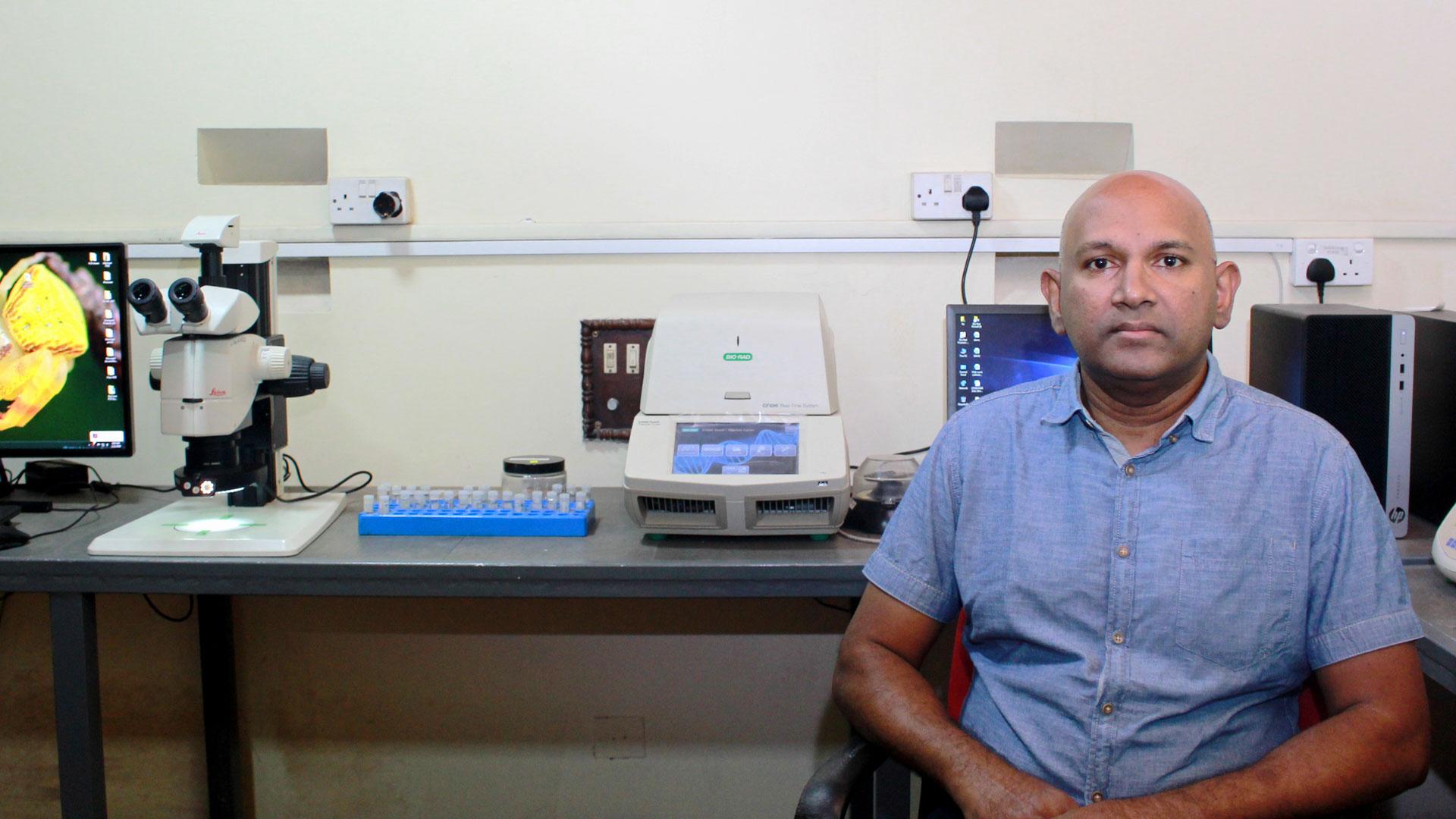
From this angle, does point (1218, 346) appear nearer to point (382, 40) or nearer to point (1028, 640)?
point (1028, 640)

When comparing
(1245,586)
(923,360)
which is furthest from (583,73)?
(1245,586)

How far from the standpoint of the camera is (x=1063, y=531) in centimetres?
105

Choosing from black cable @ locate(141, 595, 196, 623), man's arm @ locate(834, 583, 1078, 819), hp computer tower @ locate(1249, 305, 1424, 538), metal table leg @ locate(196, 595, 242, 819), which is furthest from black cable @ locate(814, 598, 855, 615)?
black cable @ locate(141, 595, 196, 623)

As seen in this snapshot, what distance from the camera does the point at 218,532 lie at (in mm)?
1405

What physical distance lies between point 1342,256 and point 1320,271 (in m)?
0.06

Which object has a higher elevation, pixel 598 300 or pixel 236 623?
pixel 598 300

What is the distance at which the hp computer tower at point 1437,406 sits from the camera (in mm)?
1463

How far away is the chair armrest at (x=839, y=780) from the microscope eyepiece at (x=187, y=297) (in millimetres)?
1026

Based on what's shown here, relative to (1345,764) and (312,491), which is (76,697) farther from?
(1345,764)

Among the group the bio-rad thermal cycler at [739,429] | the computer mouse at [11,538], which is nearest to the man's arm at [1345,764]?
the bio-rad thermal cycler at [739,429]

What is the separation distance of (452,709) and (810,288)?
3.85ft

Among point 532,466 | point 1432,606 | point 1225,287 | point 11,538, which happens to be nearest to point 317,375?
point 532,466

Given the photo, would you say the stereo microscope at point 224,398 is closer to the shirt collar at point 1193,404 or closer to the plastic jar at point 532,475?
the plastic jar at point 532,475

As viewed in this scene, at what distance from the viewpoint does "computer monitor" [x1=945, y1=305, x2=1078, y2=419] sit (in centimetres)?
161
